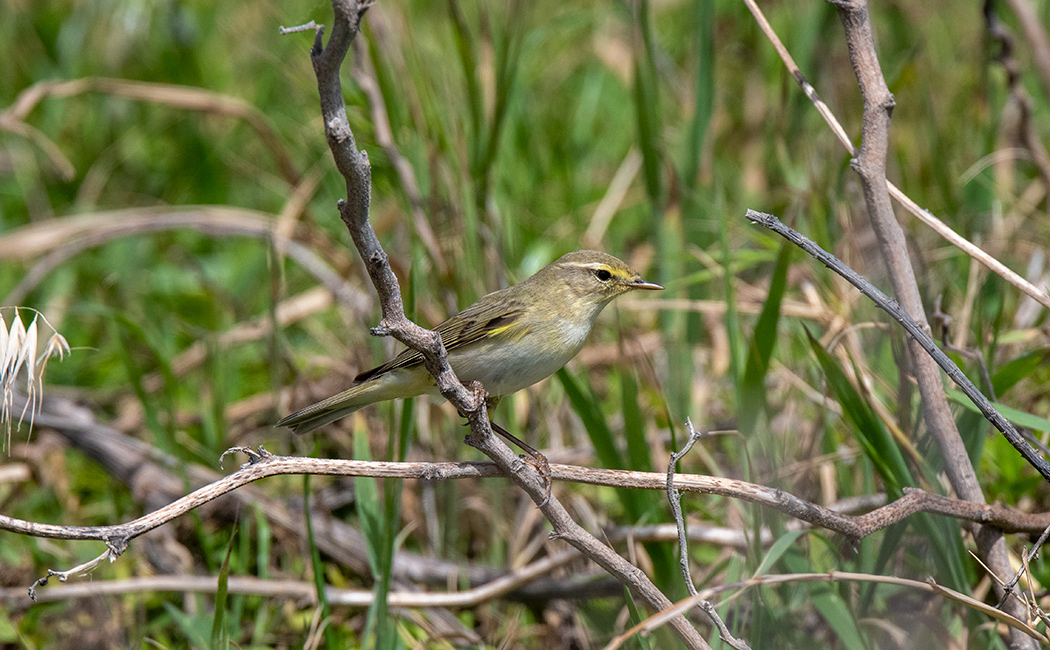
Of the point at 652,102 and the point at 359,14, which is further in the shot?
the point at 652,102

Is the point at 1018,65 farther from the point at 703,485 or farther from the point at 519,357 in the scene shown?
the point at 703,485

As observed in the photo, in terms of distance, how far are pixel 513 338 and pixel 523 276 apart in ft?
4.64

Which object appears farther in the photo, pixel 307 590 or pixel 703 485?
pixel 307 590

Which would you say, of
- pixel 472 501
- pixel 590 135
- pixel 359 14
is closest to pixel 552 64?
pixel 590 135

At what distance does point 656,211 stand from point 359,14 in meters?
2.68

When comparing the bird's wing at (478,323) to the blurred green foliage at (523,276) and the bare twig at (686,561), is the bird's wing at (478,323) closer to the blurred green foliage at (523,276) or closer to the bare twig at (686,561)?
the blurred green foliage at (523,276)

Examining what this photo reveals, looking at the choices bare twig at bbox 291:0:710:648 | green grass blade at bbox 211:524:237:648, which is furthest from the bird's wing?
green grass blade at bbox 211:524:237:648

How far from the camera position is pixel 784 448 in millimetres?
3072

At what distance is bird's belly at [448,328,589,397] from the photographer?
9.22ft

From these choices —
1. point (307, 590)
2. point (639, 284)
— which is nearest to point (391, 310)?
point (639, 284)

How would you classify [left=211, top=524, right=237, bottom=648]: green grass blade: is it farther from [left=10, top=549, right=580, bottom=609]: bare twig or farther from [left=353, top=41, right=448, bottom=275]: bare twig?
[left=353, top=41, right=448, bottom=275]: bare twig

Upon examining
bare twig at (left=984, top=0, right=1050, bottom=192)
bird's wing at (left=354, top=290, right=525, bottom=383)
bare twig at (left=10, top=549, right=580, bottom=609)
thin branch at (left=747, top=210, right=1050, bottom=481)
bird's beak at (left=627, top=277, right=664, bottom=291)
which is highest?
bare twig at (left=984, top=0, right=1050, bottom=192)

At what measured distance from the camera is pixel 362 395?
2805 millimetres

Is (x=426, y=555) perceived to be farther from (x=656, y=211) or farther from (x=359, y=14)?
(x=359, y=14)
